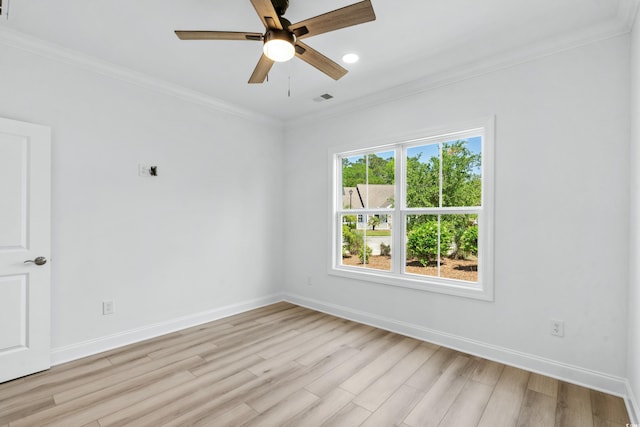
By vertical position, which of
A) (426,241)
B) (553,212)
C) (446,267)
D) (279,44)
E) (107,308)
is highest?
(279,44)

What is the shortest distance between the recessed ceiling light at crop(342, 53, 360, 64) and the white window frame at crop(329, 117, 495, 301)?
3.28 ft

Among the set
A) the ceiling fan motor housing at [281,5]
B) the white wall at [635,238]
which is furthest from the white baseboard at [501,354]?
the ceiling fan motor housing at [281,5]

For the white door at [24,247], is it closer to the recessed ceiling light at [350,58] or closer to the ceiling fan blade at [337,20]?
the ceiling fan blade at [337,20]

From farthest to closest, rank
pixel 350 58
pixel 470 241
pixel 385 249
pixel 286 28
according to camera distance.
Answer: pixel 385 249 → pixel 470 241 → pixel 350 58 → pixel 286 28

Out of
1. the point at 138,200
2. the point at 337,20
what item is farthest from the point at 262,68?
the point at 138,200

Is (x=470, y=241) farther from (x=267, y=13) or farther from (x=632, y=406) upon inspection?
(x=267, y=13)

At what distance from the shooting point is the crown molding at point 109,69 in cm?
255

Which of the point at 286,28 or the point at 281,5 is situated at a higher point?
the point at 281,5

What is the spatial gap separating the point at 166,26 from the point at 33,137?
55.4 inches

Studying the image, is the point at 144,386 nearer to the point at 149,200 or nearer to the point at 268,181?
the point at 149,200

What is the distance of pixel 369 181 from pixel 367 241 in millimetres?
758

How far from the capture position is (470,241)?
315 cm

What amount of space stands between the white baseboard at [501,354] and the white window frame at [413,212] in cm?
42

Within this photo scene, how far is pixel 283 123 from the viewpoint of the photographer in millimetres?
4758
